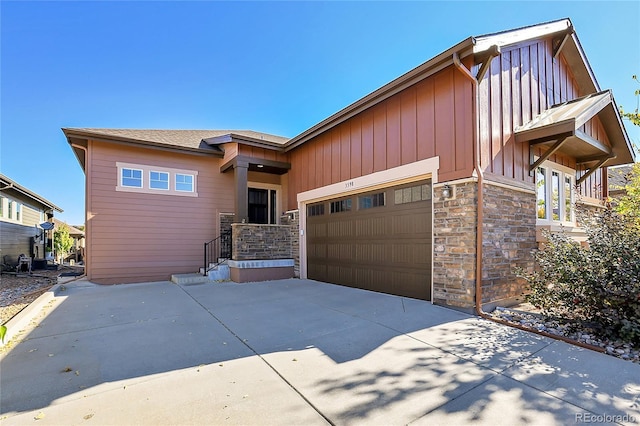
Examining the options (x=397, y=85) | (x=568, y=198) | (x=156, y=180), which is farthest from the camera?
A: (x=156, y=180)

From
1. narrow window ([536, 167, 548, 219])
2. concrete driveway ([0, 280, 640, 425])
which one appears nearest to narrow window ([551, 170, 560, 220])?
narrow window ([536, 167, 548, 219])

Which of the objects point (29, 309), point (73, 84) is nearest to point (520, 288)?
point (29, 309)

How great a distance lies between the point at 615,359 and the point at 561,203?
5.28 m

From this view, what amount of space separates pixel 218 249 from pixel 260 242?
6.75ft

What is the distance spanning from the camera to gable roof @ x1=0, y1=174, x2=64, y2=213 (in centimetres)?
1289

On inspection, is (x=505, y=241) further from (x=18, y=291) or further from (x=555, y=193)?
(x=18, y=291)

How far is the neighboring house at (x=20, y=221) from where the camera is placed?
13.4m

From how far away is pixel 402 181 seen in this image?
6336mm

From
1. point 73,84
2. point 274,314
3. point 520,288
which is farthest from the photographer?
point 73,84

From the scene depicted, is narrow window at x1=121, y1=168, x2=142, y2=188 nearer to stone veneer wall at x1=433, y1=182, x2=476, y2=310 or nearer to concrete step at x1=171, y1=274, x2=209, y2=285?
concrete step at x1=171, y1=274, x2=209, y2=285

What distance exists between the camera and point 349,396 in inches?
96.3

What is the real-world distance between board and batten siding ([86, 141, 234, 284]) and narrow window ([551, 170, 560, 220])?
9.47 m

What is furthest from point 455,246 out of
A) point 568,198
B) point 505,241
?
point 568,198

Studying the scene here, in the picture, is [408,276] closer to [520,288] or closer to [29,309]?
[520,288]
